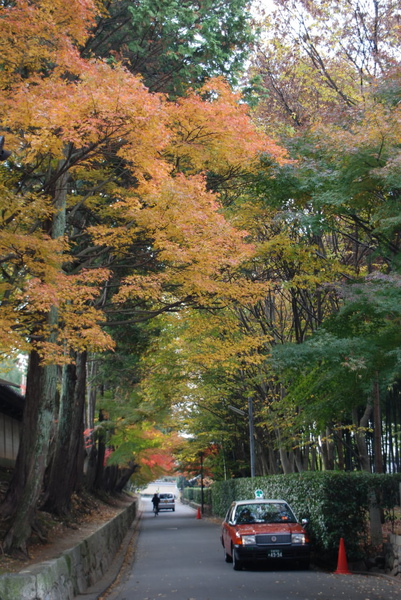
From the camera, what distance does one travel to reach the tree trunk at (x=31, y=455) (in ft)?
41.8

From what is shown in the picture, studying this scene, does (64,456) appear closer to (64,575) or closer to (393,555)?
(64,575)

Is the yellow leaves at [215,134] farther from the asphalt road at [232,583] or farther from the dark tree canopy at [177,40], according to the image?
the asphalt road at [232,583]

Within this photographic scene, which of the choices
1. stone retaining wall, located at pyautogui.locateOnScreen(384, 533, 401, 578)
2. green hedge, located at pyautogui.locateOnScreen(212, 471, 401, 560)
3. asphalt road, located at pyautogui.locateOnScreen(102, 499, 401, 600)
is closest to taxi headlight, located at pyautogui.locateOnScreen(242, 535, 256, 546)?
asphalt road, located at pyautogui.locateOnScreen(102, 499, 401, 600)

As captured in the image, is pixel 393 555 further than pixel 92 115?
Yes

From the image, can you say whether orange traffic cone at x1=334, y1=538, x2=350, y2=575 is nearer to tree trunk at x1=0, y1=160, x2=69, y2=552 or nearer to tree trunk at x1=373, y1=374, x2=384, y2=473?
tree trunk at x1=373, y1=374, x2=384, y2=473

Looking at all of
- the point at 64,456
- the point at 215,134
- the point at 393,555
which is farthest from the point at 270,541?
the point at 215,134

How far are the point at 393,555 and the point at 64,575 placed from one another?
705cm

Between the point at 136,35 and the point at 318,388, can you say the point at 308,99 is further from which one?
the point at 318,388

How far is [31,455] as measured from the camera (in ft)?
43.7

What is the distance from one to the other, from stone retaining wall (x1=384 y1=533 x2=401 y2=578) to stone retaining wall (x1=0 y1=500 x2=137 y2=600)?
20.8ft

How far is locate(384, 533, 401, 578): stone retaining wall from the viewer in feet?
43.3

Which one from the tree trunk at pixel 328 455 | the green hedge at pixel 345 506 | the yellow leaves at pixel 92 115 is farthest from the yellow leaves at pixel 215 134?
the tree trunk at pixel 328 455

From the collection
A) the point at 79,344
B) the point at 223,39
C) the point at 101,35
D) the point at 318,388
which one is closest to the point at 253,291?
the point at 318,388

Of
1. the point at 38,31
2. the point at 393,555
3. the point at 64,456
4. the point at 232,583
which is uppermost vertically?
the point at 38,31
